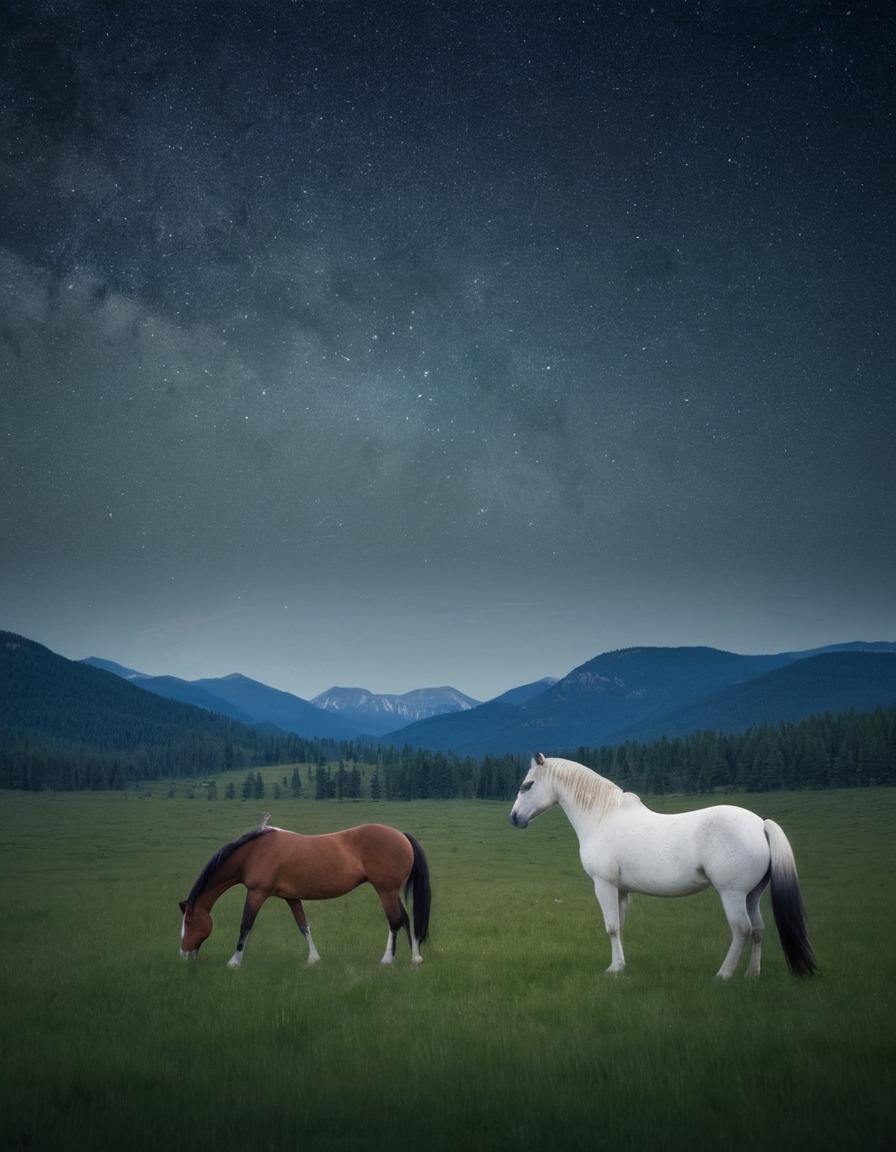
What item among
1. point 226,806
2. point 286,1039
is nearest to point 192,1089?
point 286,1039

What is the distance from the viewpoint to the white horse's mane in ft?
42.9

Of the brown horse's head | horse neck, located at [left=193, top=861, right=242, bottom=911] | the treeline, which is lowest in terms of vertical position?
the treeline

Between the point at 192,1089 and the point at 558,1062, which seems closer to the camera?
the point at 192,1089

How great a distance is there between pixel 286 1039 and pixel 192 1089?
5.70ft

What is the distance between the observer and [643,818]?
12445 mm

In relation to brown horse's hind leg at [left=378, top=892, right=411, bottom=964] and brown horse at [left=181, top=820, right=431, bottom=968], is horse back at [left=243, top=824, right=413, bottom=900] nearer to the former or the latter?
brown horse at [left=181, top=820, right=431, bottom=968]

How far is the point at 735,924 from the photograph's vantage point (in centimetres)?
1136

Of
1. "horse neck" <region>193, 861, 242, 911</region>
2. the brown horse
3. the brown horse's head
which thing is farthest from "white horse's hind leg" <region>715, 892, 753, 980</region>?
the brown horse's head

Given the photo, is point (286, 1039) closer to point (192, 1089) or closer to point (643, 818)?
point (192, 1089)

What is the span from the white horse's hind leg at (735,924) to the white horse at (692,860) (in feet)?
0.04

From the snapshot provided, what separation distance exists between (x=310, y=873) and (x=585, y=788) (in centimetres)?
483

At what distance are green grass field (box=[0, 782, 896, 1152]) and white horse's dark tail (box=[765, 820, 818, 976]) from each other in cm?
32

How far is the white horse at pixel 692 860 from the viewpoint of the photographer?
440 inches

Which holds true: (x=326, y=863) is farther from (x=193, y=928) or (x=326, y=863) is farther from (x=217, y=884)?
(x=193, y=928)
